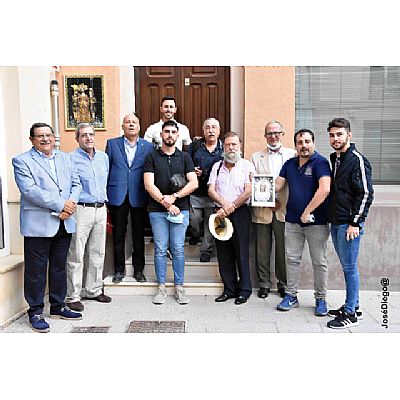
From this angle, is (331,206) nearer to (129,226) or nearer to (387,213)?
(387,213)

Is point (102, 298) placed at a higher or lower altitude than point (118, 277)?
lower

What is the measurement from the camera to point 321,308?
→ 4293 millimetres

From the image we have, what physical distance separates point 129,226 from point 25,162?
1.64 metres

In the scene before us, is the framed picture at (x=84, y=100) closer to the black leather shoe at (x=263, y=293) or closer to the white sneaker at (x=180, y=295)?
the white sneaker at (x=180, y=295)

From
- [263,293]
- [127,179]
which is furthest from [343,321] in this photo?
[127,179]

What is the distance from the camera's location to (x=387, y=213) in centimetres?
494

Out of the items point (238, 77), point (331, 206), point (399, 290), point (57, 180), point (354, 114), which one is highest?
point (238, 77)

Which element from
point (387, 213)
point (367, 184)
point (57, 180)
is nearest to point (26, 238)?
point (57, 180)

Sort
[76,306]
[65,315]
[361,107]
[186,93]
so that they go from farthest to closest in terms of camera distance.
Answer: [186,93], [361,107], [76,306], [65,315]

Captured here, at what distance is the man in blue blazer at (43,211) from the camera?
12.5 ft

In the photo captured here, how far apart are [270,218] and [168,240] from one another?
104cm

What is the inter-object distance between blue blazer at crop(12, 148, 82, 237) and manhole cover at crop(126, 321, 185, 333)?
1.04 m

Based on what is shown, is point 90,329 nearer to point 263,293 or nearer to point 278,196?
point 263,293

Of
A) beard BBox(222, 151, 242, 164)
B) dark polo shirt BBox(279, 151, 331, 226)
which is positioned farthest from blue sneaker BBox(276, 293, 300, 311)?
beard BBox(222, 151, 242, 164)
